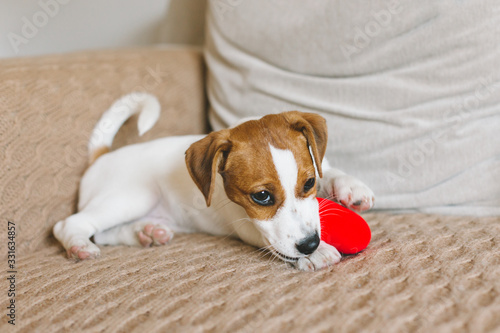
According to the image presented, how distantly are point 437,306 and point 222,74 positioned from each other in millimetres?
1736

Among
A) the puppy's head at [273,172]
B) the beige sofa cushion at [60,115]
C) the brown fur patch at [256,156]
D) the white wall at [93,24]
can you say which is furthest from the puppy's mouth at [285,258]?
the white wall at [93,24]

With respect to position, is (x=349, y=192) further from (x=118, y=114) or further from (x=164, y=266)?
(x=118, y=114)

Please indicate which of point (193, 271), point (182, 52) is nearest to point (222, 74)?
point (182, 52)

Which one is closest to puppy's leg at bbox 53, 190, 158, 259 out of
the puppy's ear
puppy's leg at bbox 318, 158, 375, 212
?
the puppy's ear

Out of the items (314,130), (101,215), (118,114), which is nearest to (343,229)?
(314,130)

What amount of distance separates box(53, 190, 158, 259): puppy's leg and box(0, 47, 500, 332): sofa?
0.09m

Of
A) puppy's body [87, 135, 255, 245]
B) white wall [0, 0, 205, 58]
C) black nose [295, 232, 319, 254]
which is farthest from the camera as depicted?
white wall [0, 0, 205, 58]

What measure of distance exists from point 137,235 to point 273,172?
82cm

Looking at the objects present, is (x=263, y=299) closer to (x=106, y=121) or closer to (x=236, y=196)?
(x=236, y=196)

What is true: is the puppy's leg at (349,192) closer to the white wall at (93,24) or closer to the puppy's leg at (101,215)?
the puppy's leg at (101,215)

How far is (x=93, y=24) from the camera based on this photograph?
10.3 feet

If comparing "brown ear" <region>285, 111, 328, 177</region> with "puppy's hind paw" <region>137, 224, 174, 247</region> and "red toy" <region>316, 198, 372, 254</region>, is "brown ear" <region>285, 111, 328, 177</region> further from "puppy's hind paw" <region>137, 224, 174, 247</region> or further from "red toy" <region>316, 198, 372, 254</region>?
"puppy's hind paw" <region>137, 224, 174, 247</region>

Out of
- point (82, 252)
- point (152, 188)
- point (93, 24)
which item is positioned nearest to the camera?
point (82, 252)

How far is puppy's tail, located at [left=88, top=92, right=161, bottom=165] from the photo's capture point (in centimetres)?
229
